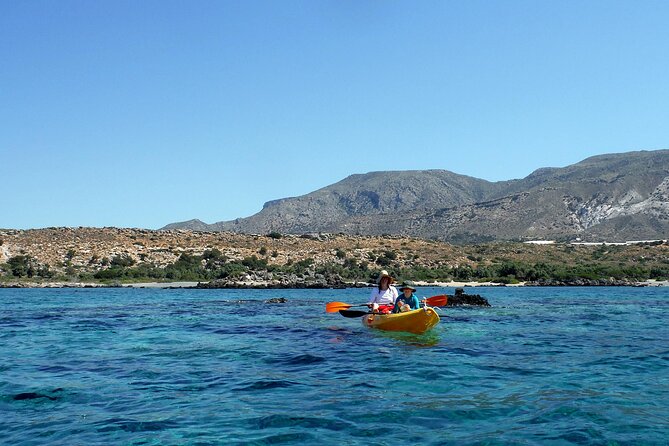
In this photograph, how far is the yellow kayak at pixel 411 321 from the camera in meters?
21.0

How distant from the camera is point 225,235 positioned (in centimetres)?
8944

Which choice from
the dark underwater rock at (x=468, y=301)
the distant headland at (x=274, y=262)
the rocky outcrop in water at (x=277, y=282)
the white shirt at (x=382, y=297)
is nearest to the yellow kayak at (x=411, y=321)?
the white shirt at (x=382, y=297)

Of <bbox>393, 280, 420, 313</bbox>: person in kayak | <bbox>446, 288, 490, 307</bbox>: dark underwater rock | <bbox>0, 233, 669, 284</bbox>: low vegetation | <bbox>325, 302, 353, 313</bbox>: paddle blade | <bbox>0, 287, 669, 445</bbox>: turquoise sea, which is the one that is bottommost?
<bbox>0, 287, 669, 445</bbox>: turquoise sea

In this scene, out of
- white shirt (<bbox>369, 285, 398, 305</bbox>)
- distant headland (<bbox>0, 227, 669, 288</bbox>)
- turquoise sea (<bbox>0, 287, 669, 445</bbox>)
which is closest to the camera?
turquoise sea (<bbox>0, 287, 669, 445</bbox>)

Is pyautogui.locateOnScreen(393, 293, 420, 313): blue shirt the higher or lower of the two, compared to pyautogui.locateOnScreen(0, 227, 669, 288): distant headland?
lower

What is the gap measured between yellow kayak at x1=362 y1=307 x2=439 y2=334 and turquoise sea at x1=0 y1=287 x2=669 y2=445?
15.6 inches

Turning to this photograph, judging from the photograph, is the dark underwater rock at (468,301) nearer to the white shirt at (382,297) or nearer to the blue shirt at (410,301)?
the white shirt at (382,297)

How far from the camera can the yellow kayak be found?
69.0 feet

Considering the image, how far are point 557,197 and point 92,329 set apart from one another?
16465cm

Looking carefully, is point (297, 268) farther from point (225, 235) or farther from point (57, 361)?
point (57, 361)

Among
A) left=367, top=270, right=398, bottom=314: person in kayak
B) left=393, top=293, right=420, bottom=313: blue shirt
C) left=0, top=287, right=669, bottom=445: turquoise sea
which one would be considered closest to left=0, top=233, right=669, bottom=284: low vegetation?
left=367, top=270, right=398, bottom=314: person in kayak

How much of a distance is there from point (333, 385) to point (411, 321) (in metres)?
8.86

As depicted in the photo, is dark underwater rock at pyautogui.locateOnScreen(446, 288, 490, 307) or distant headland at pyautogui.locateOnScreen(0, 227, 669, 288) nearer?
dark underwater rock at pyautogui.locateOnScreen(446, 288, 490, 307)

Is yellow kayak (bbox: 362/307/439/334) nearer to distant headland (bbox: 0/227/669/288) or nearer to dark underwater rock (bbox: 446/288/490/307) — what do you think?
dark underwater rock (bbox: 446/288/490/307)
